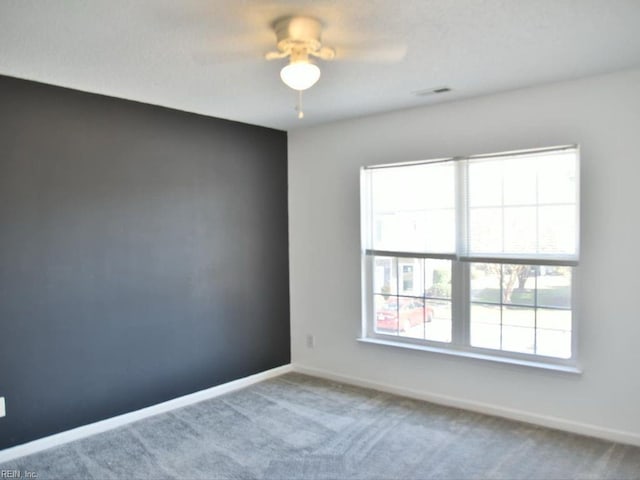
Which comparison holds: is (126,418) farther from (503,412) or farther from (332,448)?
(503,412)

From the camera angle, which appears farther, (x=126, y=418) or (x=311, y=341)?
(x=311, y=341)

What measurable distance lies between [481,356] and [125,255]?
2.81m

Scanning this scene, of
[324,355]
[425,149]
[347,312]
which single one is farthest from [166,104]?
[324,355]

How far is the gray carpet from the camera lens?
2801 mm

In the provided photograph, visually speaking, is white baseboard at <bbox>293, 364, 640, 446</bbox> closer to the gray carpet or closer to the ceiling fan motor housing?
the gray carpet

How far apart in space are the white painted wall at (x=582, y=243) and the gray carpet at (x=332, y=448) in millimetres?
258

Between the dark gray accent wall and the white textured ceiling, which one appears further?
the dark gray accent wall

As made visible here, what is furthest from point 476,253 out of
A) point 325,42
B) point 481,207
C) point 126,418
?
point 126,418

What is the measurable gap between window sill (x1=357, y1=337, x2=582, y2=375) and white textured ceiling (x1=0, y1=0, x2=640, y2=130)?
197 centimetres

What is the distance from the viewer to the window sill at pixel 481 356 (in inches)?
129

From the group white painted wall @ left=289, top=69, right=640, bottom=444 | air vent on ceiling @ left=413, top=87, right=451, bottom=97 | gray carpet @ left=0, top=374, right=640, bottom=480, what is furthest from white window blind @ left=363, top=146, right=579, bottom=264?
gray carpet @ left=0, top=374, right=640, bottom=480

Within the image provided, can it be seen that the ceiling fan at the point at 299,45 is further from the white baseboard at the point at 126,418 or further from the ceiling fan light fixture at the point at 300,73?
the white baseboard at the point at 126,418

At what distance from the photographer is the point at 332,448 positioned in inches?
122

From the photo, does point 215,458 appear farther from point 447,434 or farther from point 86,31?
point 86,31
